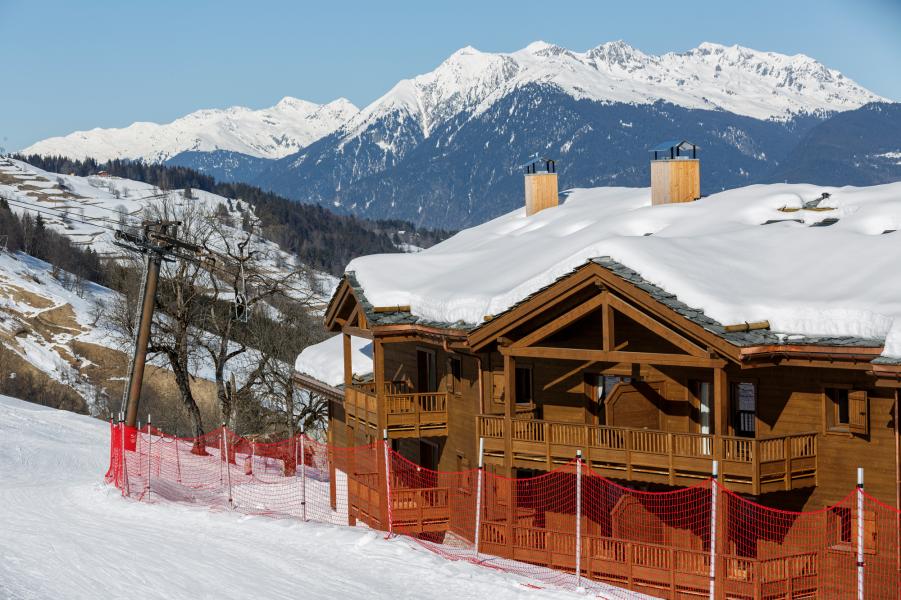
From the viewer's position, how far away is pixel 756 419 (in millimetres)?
23484

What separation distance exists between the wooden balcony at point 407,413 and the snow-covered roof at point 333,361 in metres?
4.22

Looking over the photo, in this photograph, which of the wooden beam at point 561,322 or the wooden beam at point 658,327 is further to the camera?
→ the wooden beam at point 561,322

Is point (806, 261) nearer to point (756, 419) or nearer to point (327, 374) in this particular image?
point (756, 419)

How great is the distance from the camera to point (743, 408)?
2389cm

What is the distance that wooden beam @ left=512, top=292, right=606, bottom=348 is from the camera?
24031mm

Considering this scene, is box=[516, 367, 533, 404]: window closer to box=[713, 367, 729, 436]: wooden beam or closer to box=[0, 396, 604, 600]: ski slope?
box=[0, 396, 604, 600]: ski slope

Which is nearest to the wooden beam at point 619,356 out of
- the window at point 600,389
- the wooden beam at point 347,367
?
the window at point 600,389

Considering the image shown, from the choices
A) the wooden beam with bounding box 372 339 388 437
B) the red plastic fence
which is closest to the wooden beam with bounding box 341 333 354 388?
the red plastic fence

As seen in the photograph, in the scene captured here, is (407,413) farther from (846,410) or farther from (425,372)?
(846,410)

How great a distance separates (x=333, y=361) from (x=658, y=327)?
1679 centimetres

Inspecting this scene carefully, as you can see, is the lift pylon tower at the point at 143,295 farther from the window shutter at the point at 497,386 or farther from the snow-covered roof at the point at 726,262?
the window shutter at the point at 497,386

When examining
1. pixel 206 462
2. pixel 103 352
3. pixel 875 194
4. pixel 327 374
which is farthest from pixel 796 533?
pixel 103 352

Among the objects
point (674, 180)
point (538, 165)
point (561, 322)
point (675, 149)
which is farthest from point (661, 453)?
point (538, 165)

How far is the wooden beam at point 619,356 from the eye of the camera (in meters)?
22.3
